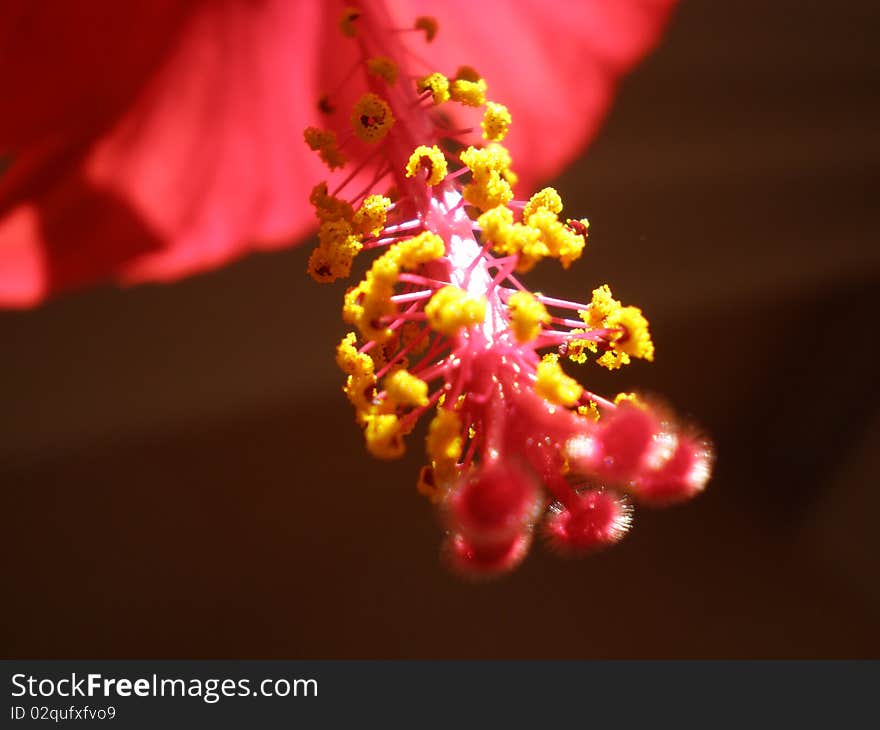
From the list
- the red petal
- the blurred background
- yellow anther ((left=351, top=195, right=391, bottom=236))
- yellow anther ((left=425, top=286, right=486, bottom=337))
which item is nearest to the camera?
yellow anther ((left=425, top=286, right=486, bottom=337))

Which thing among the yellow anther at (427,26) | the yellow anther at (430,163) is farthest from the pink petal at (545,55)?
the yellow anther at (430,163)

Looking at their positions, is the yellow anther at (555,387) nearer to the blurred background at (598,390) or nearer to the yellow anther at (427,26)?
the yellow anther at (427,26)

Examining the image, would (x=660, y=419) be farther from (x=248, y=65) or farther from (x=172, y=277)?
(x=172, y=277)

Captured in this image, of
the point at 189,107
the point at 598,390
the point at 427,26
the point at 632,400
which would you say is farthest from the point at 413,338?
the point at 598,390

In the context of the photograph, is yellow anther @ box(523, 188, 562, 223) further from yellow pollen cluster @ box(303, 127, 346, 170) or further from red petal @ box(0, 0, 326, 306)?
red petal @ box(0, 0, 326, 306)

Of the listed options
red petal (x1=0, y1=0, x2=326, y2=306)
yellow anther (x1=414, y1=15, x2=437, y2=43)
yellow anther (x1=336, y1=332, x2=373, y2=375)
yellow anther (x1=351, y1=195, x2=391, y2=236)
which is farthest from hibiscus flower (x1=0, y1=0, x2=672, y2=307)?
yellow anther (x1=336, y1=332, x2=373, y2=375)

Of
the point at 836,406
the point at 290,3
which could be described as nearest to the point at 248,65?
the point at 290,3
